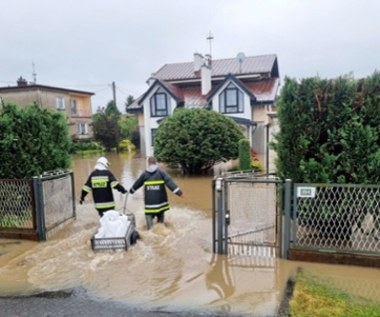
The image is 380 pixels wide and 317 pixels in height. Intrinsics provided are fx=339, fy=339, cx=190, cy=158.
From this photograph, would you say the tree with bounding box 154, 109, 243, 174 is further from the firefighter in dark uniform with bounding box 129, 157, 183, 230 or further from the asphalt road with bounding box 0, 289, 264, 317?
the asphalt road with bounding box 0, 289, 264, 317

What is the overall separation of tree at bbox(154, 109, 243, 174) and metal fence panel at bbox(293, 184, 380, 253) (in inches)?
394

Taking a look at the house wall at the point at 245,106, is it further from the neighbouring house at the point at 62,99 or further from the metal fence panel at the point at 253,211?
the metal fence panel at the point at 253,211

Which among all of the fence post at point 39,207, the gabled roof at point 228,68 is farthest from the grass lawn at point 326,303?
the gabled roof at point 228,68

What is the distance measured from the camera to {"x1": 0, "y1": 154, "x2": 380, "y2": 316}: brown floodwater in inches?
163

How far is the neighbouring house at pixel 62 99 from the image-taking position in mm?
31359

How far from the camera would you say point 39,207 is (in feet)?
21.0

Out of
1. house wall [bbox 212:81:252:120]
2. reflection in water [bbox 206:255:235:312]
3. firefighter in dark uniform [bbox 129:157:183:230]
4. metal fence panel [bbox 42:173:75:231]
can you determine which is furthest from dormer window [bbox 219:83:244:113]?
reflection in water [bbox 206:255:235:312]

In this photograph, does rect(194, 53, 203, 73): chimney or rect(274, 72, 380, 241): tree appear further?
rect(194, 53, 203, 73): chimney

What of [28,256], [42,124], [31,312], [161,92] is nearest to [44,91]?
[161,92]

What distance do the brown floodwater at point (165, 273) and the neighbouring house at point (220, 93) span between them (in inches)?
662

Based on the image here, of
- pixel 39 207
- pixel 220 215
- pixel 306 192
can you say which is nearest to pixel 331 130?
pixel 306 192

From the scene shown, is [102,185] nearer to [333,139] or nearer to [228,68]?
[333,139]

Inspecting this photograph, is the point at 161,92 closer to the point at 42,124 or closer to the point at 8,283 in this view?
the point at 42,124

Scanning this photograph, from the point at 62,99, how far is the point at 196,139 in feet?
79.3
